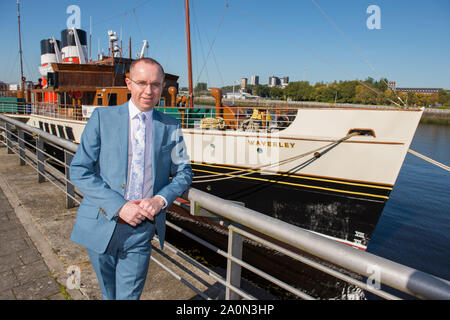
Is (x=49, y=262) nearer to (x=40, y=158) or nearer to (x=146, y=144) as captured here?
(x=146, y=144)

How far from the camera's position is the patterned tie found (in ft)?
5.67

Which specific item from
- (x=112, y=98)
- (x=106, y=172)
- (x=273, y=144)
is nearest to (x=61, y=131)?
(x=112, y=98)

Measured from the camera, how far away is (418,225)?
1217cm

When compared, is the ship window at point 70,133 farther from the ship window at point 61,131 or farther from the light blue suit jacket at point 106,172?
the light blue suit jacket at point 106,172

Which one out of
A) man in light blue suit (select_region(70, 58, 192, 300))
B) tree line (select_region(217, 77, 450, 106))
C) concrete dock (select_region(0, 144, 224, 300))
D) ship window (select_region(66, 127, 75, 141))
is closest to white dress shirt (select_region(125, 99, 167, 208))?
man in light blue suit (select_region(70, 58, 192, 300))

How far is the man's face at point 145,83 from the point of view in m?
1.67

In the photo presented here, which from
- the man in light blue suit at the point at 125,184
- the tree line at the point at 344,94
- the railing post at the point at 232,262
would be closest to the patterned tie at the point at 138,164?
the man in light blue suit at the point at 125,184

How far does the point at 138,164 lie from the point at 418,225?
1419 cm

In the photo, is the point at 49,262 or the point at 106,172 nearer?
the point at 106,172

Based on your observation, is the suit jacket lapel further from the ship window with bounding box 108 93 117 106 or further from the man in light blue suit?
the ship window with bounding box 108 93 117 106

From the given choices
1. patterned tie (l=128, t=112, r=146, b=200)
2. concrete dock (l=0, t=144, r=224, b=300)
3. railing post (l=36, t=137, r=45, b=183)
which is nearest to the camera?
patterned tie (l=128, t=112, r=146, b=200)

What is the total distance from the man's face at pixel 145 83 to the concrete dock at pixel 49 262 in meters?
1.32

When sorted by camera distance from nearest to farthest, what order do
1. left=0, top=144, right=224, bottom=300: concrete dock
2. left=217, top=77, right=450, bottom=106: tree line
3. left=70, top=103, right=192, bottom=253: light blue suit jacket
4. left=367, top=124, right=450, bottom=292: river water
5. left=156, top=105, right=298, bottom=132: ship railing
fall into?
left=70, top=103, right=192, bottom=253: light blue suit jacket, left=0, top=144, right=224, bottom=300: concrete dock, left=156, top=105, right=298, bottom=132: ship railing, left=367, top=124, right=450, bottom=292: river water, left=217, top=77, right=450, bottom=106: tree line
